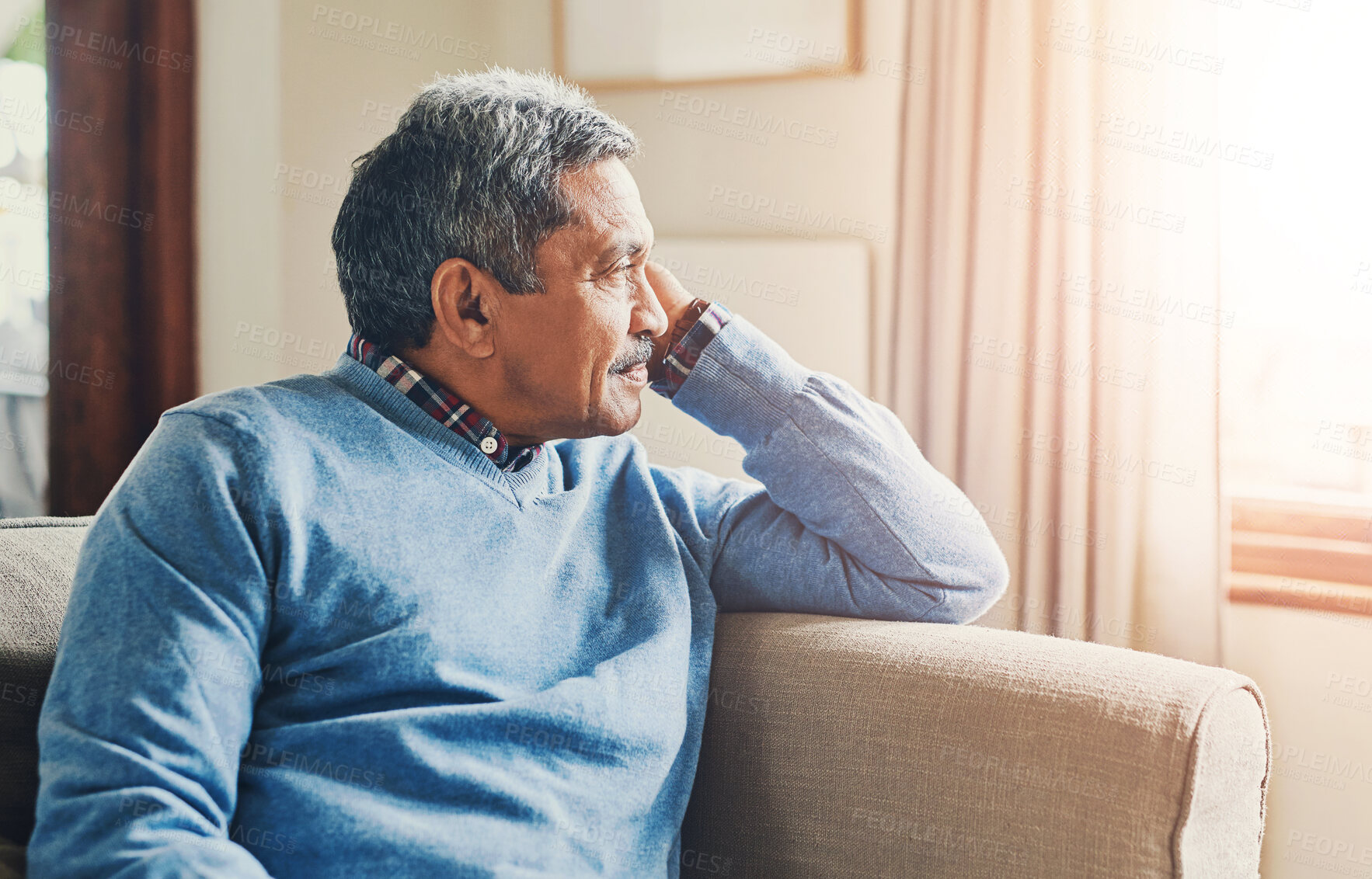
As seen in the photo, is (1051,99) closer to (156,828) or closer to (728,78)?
(728,78)

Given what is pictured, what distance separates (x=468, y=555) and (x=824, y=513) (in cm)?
41

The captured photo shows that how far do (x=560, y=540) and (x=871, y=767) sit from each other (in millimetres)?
389

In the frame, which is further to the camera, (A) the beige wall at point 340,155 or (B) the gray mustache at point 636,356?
(A) the beige wall at point 340,155

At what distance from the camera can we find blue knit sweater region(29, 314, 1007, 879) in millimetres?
787

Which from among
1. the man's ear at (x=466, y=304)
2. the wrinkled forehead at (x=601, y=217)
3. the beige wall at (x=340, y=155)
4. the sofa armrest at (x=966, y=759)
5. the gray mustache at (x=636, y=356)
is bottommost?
the sofa armrest at (x=966, y=759)

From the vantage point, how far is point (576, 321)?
109 cm

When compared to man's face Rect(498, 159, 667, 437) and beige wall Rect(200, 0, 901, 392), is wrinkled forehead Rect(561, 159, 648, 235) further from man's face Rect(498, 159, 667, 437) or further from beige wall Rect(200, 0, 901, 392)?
beige wall Rect(200, 0, 901, 392)

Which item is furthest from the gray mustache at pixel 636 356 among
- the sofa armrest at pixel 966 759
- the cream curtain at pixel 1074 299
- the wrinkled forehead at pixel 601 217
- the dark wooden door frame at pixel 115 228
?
the dark wooden door frame at pixel 115 228

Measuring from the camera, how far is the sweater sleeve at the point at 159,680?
75 cm

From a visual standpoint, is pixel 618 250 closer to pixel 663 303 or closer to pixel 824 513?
pixel 663 303

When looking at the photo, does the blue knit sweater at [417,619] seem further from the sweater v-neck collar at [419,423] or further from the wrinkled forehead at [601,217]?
the wrinkled forehead at [601,217]

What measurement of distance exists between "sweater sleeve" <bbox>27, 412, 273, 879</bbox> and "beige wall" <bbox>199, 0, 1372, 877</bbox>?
5.72 ft

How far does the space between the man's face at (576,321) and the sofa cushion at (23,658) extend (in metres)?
0.50

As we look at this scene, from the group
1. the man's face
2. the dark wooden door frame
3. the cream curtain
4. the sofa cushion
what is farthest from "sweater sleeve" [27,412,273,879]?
the cream curtain
